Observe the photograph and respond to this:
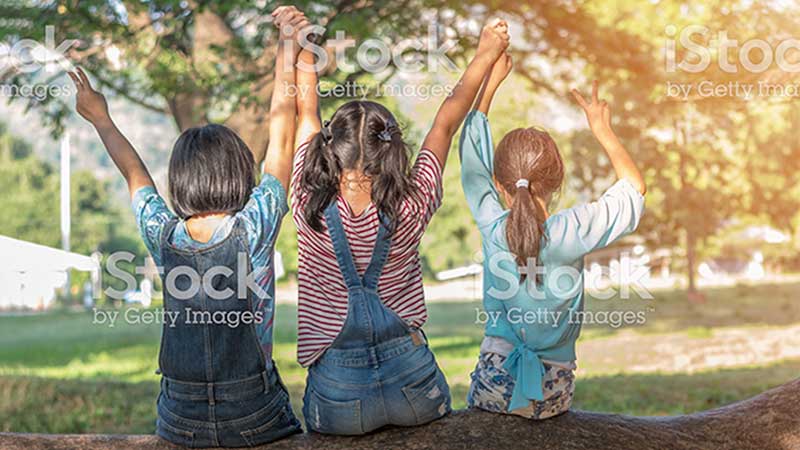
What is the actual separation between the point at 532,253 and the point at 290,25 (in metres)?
1.00

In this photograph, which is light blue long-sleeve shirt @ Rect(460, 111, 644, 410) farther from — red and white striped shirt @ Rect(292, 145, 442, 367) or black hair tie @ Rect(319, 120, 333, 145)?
black hair tie @ Rect(319, 120, 333, 145)

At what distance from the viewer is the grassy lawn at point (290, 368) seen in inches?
340

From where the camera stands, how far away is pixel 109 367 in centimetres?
1541

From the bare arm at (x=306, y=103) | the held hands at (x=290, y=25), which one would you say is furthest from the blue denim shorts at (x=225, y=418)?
the held hands at (x=290, y=25)

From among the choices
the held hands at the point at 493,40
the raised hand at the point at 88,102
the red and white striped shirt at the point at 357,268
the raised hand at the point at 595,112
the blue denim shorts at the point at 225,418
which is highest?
the held hands at the point at 493,40

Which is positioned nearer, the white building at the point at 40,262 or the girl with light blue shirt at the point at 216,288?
the girl with light blue shirt at the point at 216,288

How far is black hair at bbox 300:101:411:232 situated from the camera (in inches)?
103

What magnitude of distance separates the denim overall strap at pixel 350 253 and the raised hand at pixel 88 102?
0.76 meters

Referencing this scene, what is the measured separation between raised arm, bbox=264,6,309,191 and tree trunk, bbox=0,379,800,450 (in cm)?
76

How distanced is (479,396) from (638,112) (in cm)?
1154

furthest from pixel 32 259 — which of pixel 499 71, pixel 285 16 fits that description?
pixel 499 71

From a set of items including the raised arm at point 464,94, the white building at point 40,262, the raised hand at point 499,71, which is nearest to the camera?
the raised arm at point 464,94

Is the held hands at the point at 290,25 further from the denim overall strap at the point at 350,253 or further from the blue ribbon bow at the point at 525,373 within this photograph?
the blue ribbon bow at the point at 525,373

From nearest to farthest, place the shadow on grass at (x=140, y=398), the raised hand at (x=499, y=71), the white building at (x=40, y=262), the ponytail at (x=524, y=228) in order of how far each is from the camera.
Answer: the ponytail at (x=524, y=228) → the raised hand at (x=499, y=71) → the shadow on grass at (x=140, y=398) → the white building at (x=40, y=262)
